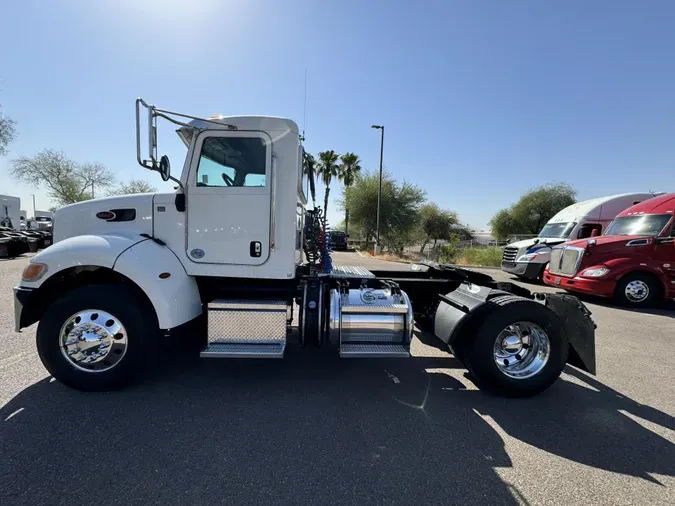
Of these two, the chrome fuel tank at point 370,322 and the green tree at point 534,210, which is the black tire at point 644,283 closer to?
the chrome fuel tank at point 370,322

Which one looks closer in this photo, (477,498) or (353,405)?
(477,498)

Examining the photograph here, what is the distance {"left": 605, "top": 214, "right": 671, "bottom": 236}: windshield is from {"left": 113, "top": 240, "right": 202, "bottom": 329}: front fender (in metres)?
10.6

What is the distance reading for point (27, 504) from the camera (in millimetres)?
1949

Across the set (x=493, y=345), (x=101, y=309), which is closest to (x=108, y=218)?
(x=101, y=309)

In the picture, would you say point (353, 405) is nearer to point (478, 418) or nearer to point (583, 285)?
point (478, 418)

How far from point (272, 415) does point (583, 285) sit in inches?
345

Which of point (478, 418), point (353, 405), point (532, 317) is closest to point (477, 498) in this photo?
point (478, 418)

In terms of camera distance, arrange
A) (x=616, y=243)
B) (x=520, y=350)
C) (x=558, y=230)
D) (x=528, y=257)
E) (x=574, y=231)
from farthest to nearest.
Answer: (x=558, y=230) < (x=574, y=231) < (x=528, y=257) < (x=616, y=243) < (x=520, y=350)

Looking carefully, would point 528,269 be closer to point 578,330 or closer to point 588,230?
point 588,230

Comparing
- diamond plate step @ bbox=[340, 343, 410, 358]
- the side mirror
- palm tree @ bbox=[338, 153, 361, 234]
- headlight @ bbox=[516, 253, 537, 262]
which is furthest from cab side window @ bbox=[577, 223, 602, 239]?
palm tree @ bbox=[338, 153, 361, 234]

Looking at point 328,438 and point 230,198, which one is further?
point 230,198

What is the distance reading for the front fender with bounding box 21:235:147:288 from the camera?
324 cm

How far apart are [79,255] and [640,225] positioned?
461 inches

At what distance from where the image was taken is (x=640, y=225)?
8812 millimetres
